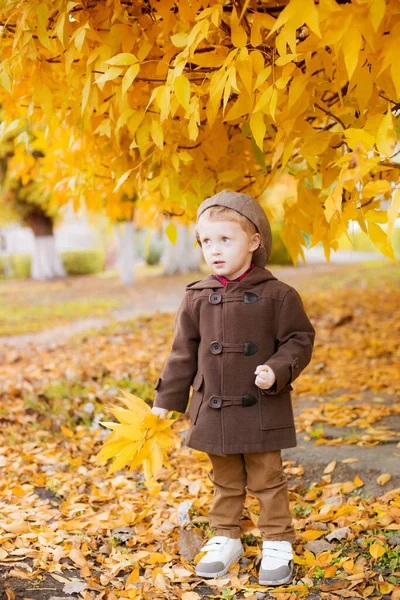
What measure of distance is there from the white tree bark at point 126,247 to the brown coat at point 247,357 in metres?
12.8

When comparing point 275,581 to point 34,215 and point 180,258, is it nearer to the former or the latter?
point 180,258

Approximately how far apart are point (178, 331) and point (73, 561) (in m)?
1.03

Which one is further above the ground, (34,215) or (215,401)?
(34,215)

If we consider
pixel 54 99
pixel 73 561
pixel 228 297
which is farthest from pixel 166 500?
pixel 54 99

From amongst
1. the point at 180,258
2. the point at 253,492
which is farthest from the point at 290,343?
the point at 180,258

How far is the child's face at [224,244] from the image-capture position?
2426 millimetres

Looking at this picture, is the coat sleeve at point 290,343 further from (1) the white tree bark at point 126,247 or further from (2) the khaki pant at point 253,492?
(1) the white tree bark at point 126,247

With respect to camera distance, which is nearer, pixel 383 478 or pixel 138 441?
pixel 138 441

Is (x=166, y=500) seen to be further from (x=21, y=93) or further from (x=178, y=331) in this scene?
(x=21, y=93)

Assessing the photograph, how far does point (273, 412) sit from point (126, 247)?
13.6m

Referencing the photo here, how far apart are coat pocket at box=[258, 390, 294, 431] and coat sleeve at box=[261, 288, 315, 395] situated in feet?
0.15

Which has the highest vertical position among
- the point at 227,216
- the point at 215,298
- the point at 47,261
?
the point at 47,261

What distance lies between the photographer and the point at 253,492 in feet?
8.63

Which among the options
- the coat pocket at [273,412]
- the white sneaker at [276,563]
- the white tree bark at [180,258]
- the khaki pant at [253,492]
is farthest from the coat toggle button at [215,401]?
the white tree bark at [180,258]
